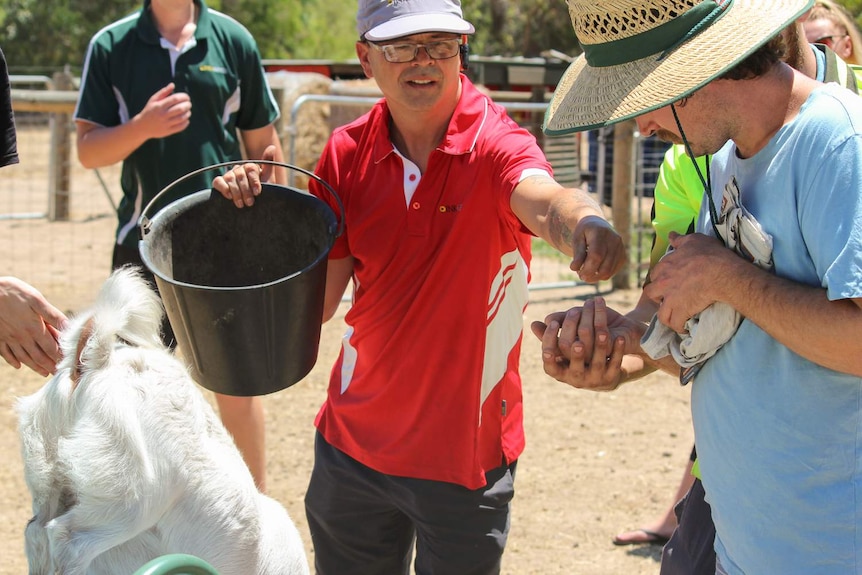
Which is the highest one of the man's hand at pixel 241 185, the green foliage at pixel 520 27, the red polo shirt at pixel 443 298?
the man's hand at pixel 241 185

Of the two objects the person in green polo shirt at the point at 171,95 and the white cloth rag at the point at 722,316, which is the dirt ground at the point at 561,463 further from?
the white cloth rag at the point at 722,316

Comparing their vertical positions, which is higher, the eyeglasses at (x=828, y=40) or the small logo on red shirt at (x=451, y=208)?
the eyeglasses at (x=828, y=40)

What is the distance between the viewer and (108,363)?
1720 mm

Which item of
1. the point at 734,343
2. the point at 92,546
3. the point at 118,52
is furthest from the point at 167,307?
the point at 118,52

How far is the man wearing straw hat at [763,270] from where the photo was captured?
1.65m

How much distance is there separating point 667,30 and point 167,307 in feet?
4.27

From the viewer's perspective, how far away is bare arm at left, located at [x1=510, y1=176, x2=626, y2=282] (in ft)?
6.73

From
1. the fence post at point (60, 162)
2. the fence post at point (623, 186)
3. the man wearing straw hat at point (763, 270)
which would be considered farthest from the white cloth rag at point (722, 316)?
the fence post at point (60, 162)

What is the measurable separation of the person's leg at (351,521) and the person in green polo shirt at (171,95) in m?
1.33

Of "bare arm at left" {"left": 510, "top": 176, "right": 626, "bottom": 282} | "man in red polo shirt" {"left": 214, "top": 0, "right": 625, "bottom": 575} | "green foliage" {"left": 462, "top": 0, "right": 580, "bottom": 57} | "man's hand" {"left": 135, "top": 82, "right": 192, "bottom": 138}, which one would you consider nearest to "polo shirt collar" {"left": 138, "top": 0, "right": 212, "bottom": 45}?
"man's hand" {"left": 135, "top": 82, "right": 192, "bottom": 138}

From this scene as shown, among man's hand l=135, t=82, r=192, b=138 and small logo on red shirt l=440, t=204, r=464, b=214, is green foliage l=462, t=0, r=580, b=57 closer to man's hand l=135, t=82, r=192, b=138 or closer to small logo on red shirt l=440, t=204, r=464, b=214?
man's hand l=135, t=82, r=192, b=138

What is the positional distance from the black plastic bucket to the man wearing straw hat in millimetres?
807

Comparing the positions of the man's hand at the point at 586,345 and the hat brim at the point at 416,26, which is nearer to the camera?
the man's hand at the point at 586,345

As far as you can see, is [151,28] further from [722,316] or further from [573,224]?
[722,316]
